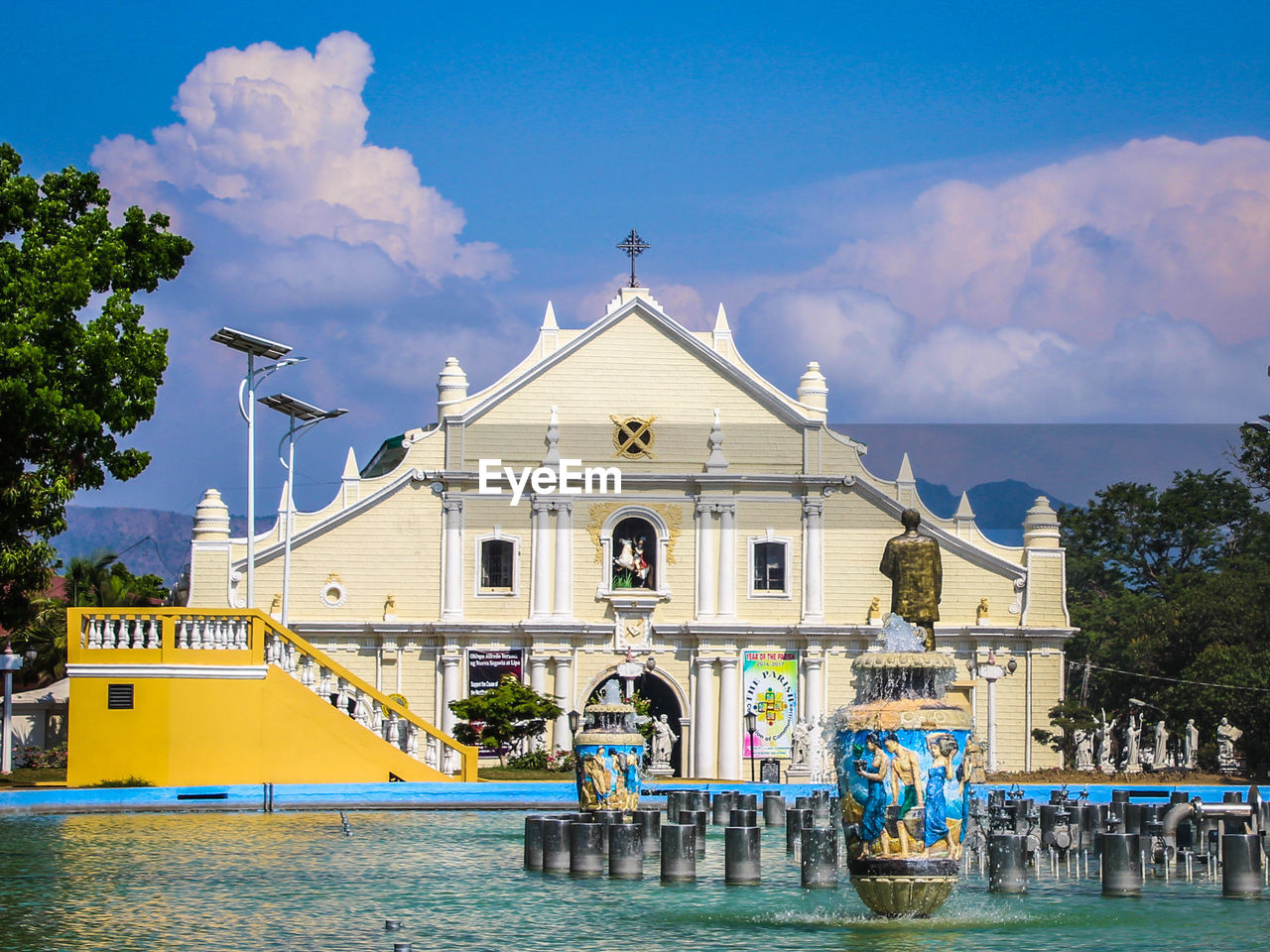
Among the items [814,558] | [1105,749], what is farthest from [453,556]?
[1105,749]

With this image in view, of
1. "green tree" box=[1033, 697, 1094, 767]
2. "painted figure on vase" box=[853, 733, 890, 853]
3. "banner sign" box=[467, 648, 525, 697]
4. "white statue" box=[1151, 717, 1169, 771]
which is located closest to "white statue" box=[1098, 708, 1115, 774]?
"green tree" box=[1033, 697, 1094, 767]

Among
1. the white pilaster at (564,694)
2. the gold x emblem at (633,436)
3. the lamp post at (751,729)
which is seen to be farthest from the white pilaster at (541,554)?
the lamp post at (751,729)

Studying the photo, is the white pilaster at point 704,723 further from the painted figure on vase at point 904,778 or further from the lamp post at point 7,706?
the painted figure on vase at point 904,778

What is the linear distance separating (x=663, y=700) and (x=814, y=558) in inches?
233

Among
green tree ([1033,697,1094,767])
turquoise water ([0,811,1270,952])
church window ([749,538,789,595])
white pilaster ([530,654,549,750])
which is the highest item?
church window ([749,538,789,595])

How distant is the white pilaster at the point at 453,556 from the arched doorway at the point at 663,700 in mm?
4642

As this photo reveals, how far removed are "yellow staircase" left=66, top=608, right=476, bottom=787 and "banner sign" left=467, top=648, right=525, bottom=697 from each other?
752 inches

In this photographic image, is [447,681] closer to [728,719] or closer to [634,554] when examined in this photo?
[634,554]

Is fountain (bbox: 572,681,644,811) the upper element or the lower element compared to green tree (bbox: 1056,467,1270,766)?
lower

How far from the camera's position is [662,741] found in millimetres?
51375

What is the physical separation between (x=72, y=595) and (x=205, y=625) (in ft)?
90.3

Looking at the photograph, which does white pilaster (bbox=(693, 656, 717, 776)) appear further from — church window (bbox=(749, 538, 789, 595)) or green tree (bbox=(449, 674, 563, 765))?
green tree (bbox=(449, 674, 563, 765))

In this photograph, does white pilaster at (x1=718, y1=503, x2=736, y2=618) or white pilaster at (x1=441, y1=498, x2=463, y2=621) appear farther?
white pilaster at (x1=718, y1=503, x2=736, y2=618)

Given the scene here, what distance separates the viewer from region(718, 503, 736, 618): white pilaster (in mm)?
53781
